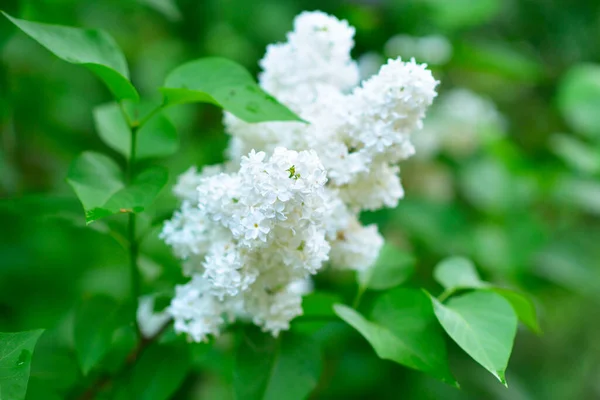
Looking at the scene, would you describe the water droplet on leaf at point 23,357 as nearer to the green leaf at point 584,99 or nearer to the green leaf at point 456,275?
the green leaf at point 456,275

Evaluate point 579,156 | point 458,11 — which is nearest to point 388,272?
point 579,156

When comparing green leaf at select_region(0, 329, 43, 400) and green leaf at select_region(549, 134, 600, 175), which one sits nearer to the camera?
green leaf at select_region(0, 329, 43, 400)

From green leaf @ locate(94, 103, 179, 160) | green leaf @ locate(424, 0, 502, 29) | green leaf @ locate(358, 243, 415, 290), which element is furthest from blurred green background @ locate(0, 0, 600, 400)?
green leaf @ locate(358, 243, 415, 290)

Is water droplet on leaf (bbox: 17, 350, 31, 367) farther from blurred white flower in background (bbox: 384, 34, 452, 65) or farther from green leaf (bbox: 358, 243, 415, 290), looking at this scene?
blurred white flower in background (bbox: 384, 34, 452, 65)

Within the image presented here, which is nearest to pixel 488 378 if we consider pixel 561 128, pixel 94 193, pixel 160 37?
pixel 561 128

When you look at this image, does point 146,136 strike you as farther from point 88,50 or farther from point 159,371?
point 159,371

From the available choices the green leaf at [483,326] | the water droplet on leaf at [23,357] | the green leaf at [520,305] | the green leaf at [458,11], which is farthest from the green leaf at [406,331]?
the green leaf at [458,11]

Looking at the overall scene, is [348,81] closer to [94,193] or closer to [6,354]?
[94,193]
